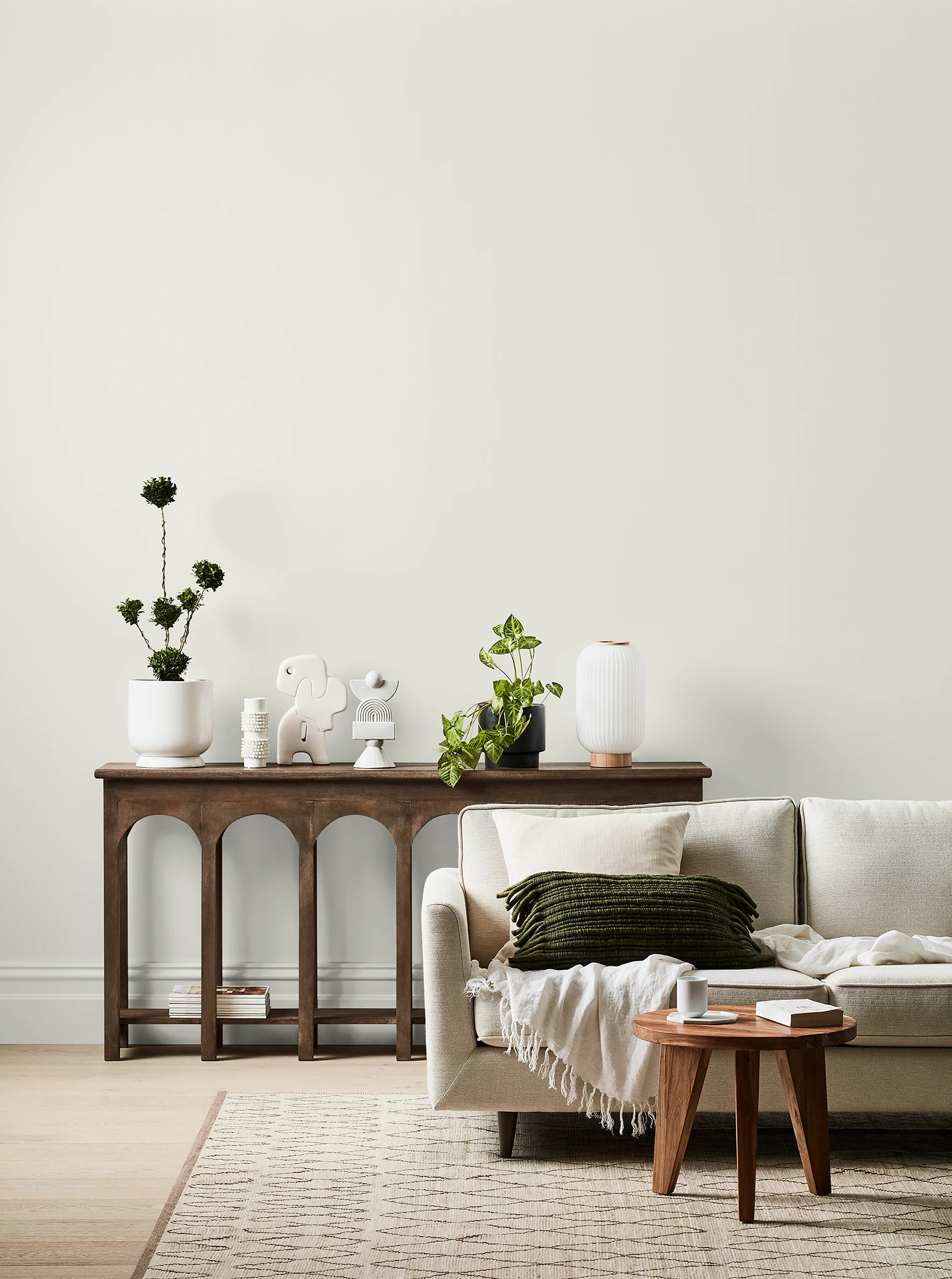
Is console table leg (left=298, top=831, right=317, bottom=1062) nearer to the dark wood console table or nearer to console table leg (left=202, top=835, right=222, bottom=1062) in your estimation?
the dark wood console table

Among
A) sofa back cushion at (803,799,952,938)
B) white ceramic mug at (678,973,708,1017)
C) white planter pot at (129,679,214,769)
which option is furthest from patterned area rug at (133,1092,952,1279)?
white planter pot at (129,679,214,769)

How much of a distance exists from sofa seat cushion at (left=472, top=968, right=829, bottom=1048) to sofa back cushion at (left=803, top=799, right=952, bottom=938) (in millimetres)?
535

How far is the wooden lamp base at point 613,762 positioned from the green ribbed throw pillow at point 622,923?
2.53ft

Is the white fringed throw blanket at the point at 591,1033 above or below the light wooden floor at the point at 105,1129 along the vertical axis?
above

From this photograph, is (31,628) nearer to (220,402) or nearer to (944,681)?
(220,402)

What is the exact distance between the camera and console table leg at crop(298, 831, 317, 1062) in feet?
12.3

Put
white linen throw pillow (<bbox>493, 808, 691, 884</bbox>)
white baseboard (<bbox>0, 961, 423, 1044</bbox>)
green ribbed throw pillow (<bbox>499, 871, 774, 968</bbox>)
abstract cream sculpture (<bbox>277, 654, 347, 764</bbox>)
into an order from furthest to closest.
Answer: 1. white baseboard (<bbox>0, 961, 423, 1044</bbox>)
2. abstract cream sculpture (<bbox>277, 654, 347, 764</bbox>)
3. white linen throw pillow (<bbox>493, 808, 691, 884</bbox>)
4. green ribbed throw pillow (<bbox>499, 871, 774, 968</bbox>)

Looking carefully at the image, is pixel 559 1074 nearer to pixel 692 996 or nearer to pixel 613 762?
pixel 692 996

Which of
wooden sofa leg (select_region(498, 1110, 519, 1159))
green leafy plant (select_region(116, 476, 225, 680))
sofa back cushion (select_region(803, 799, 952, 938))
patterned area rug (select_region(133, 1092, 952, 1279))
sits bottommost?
patterned area rug (select_region(133, 1092, 952, 1279))

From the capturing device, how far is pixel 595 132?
4098 mm

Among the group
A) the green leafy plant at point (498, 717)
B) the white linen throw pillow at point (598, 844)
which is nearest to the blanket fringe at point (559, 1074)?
the white linen throw pillow at point (598, 844)

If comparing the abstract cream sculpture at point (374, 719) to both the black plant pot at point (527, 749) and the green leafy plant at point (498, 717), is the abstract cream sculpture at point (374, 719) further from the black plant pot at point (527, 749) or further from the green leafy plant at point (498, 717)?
the black plant pot at point (527, 749)

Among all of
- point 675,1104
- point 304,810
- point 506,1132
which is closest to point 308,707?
point 304,810

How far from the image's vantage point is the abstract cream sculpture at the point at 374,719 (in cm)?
380
